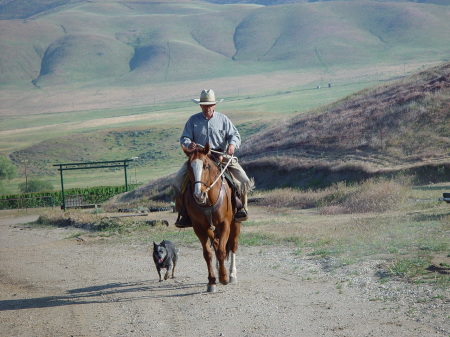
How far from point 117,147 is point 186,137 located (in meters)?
100

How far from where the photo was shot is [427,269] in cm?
1241

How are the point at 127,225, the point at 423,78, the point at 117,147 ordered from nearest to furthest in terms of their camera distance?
the point at 127,225
the point at 423,78
the point at 117,147

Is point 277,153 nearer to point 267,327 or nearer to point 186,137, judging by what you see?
point 186,137

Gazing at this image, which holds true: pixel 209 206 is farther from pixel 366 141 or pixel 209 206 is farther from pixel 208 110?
pixel 366 141

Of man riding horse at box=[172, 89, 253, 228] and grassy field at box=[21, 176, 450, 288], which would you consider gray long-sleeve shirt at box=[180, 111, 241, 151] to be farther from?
grassy field at box=[21, 176, 450, 288]

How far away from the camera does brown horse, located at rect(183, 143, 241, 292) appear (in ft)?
39.5

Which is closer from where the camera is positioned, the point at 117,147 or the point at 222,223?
the point at 222,223

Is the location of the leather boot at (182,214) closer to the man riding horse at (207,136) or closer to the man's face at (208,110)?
the man riding horse at (207,136)

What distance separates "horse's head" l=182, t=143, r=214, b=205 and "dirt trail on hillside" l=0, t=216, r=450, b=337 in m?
1.92

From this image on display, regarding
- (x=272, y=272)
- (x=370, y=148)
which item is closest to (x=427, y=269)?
(x=272, y=272)

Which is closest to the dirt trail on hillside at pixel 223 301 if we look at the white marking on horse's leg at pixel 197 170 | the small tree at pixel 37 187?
the white marking on horse's leg at pixel 197 170

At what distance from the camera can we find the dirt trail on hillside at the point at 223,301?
32.6 feet

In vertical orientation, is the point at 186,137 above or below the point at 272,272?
above

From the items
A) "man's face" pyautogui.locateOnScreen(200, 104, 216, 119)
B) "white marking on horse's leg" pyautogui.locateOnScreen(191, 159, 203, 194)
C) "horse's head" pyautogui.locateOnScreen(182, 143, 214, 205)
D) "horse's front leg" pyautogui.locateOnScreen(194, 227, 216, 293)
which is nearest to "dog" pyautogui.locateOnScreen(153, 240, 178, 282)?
"horse's front leg" pyautogui.locateOnScreen(194, 227, 216, 293)
